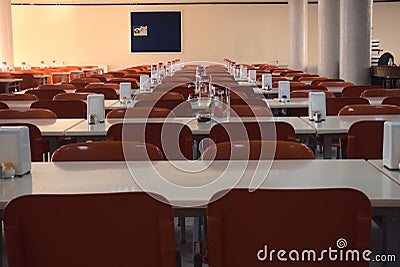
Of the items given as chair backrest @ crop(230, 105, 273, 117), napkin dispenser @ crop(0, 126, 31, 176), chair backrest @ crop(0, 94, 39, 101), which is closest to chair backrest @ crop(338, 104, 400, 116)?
chair backrest @ crop(230, 105, 273, 117)

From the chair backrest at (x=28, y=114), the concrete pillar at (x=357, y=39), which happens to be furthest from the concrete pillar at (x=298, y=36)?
the chair backrest at (x=28, y=114)

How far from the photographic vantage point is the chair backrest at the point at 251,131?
367 centimetres

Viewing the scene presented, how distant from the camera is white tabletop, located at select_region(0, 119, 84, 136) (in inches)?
152

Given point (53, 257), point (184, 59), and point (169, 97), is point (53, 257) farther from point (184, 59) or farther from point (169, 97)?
point (184, 59)

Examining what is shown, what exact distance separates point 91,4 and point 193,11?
131 inches

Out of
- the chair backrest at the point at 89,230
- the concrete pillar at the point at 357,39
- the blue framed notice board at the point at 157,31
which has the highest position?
the blue framed notice board at the point at 157,31

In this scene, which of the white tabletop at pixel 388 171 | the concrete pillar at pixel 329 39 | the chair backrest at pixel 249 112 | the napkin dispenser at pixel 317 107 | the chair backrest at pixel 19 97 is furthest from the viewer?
the concrete pillar at pixel 329 39

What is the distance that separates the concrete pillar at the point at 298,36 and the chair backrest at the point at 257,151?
1594 cm

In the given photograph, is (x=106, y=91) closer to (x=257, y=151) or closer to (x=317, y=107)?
(x=317, y=107)

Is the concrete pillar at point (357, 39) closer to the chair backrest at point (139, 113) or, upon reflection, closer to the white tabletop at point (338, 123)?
the white tabletop at point (338, 123)

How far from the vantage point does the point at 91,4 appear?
21.6 meters

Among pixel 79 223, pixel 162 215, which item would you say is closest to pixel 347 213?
pixel 162 215

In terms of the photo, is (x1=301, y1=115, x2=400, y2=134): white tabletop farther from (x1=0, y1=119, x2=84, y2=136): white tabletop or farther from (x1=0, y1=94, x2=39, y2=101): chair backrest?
(x1=0, y1=94, x2=39, y2=101): chair backrest

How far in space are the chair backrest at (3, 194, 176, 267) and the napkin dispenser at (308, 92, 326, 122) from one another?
8.34ft
